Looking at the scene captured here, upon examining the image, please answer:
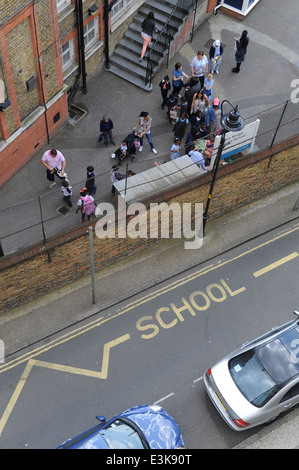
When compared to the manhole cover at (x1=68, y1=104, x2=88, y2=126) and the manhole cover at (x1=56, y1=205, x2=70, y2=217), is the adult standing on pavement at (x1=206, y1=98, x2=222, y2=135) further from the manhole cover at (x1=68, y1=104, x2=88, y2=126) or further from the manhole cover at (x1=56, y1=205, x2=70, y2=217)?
the manhole cover at (x1=56, y1=205, x2=70, y2=217)

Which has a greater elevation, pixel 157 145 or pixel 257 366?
pixel 157 145

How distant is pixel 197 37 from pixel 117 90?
4.32 m

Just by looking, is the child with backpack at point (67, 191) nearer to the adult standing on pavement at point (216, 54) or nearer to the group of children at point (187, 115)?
the group of children at point (187, 115)

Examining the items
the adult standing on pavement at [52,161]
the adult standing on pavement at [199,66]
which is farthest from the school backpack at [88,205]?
the adult standing on pavement at [199,66]

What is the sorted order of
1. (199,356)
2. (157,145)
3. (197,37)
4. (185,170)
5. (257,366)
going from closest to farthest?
(257,366), (199,356), (185,170), (157,145), (197,37)

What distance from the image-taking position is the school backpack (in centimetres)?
1644

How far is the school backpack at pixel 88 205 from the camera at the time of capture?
16.4 m

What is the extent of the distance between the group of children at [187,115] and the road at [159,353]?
352cm

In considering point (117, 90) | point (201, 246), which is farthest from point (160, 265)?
point (117, 90)

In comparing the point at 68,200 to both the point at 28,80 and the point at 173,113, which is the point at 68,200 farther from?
the point at 173,113

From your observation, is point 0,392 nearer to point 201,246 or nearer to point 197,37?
point 201,246

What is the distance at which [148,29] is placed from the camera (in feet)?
67.4

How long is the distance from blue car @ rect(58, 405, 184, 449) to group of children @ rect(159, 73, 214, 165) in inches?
296

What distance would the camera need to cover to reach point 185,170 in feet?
55.2
